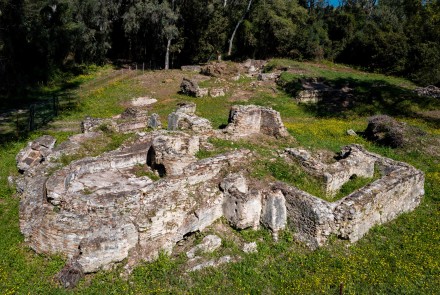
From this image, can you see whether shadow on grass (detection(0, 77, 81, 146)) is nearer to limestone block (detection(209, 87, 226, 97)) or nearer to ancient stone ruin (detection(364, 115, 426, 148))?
limestone block (detection(209, 87, 226, 97))

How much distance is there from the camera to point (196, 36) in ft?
136

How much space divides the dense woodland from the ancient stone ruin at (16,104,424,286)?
19716mm

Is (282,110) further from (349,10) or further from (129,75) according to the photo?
(349,10)

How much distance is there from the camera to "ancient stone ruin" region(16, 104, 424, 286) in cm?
921

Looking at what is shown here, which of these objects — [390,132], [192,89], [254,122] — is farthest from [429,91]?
[254,122]

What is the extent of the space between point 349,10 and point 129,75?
3916 cm

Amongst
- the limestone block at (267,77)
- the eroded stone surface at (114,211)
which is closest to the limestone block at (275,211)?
the eroded stone surface at (114,211)

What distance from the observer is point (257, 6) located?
47.6 m

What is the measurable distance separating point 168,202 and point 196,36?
3445cm

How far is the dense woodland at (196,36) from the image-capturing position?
29.8 m

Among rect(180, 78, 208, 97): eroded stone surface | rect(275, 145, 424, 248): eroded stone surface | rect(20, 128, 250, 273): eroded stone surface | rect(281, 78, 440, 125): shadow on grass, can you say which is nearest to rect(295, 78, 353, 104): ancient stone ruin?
rect(281, 78, 440, 125): shadow on grass

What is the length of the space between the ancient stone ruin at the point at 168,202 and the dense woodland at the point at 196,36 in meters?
19.7

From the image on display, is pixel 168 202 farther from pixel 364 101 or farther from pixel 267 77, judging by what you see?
pixel 267 77

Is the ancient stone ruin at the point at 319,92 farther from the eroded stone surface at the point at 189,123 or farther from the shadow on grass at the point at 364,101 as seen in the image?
the eroded stone surface at the point at 189,123
